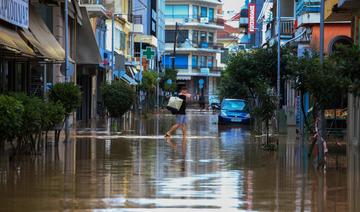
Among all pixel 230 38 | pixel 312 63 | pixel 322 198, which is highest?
pixel 230 38

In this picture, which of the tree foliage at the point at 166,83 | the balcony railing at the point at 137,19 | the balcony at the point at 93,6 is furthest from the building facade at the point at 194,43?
the balcony at the point at 93,6

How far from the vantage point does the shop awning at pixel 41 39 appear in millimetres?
22219

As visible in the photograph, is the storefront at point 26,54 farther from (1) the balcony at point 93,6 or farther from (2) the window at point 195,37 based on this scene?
(2) the window at point 195,37

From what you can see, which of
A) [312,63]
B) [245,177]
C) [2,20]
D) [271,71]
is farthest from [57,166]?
[271,71]

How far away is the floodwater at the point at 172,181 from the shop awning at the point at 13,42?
8.42 ft

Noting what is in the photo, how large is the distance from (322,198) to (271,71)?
3054cm

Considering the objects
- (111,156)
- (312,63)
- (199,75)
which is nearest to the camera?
(111,156)

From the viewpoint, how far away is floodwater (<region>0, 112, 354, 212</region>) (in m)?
11.1

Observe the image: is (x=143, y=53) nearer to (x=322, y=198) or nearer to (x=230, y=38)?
(x=322, y=198)

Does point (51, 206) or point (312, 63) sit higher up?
point (312, 63)

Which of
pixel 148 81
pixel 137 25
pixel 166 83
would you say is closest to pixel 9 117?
pixel 148 81

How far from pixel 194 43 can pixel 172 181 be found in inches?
4161

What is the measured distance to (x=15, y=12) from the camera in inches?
A: 813

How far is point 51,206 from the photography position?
10766 millimetres
